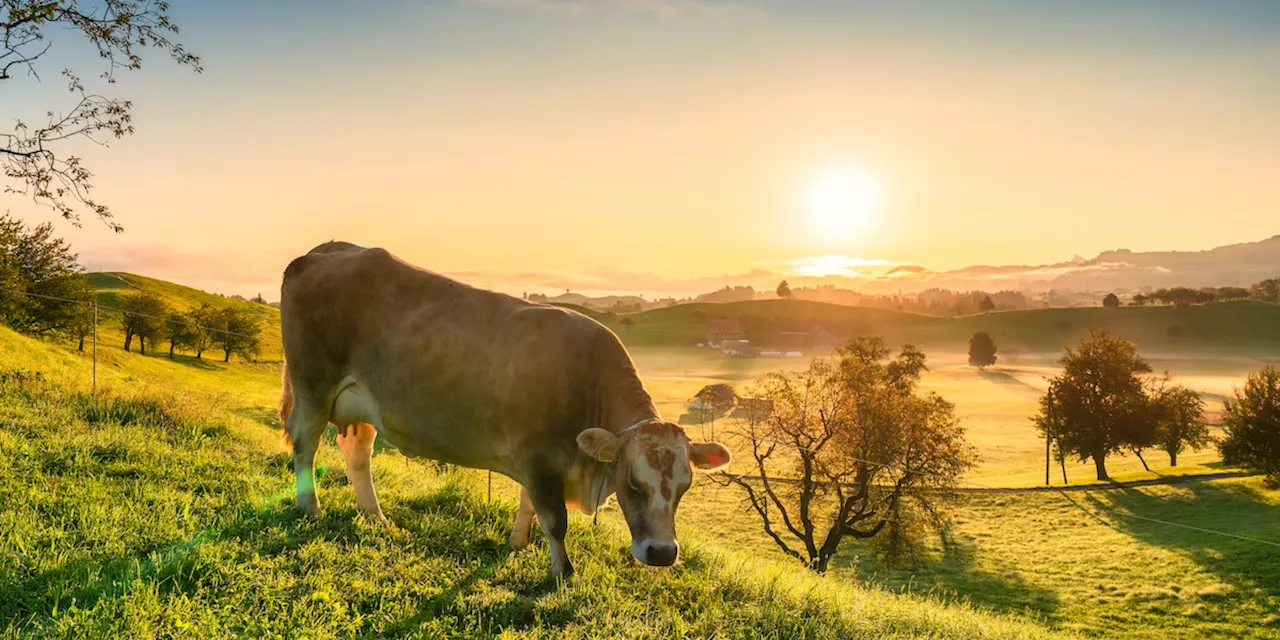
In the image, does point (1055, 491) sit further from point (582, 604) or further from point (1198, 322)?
point (1198, 322)

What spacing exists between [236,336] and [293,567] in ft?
261

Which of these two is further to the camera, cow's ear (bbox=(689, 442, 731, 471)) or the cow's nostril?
cow's ear (bbox=(689, 442, 731, 471))

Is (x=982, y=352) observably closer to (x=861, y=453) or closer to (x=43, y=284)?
(x=861, y=453)

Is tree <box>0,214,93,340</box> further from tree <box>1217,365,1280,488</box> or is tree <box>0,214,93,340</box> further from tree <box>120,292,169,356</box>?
tree <box>1217,365,1280,488</box>

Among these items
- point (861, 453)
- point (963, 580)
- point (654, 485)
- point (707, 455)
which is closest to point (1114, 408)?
point (963, 580)

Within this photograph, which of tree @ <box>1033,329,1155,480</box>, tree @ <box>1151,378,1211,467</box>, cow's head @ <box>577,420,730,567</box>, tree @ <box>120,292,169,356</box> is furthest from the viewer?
tree @ <box>120,292,169,356</box>

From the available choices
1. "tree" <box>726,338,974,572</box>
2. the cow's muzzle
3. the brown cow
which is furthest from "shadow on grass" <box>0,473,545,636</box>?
"tree" <box>726,338,974,572</box>

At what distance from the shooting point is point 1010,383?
112 meters

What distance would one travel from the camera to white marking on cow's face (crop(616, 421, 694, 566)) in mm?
5199

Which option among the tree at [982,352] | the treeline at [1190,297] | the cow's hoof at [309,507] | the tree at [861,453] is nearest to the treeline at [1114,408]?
the tree at [861,453]

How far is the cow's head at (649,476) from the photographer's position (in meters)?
5.23

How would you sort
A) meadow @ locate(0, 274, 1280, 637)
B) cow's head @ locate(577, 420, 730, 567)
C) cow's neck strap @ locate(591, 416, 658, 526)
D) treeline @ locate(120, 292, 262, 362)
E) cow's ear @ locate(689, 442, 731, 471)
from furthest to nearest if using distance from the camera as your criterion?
treeline @ locate(120, 292, 262, 362)
cow's ear @ locate(689, 442, 731, 471)
cow's neck strap @ locate(591, 416, 658, 526)
cow's head @ locate(577, 420, 730, 567)
meadow @ locate(0, 274, 1280, 637)

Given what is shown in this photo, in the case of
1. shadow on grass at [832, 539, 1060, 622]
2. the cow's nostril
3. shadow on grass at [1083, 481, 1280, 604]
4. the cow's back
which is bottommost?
shadow on grass at [832, 539, 1060, 622]

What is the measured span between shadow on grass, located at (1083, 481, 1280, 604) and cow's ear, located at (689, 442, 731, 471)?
3223 cm
